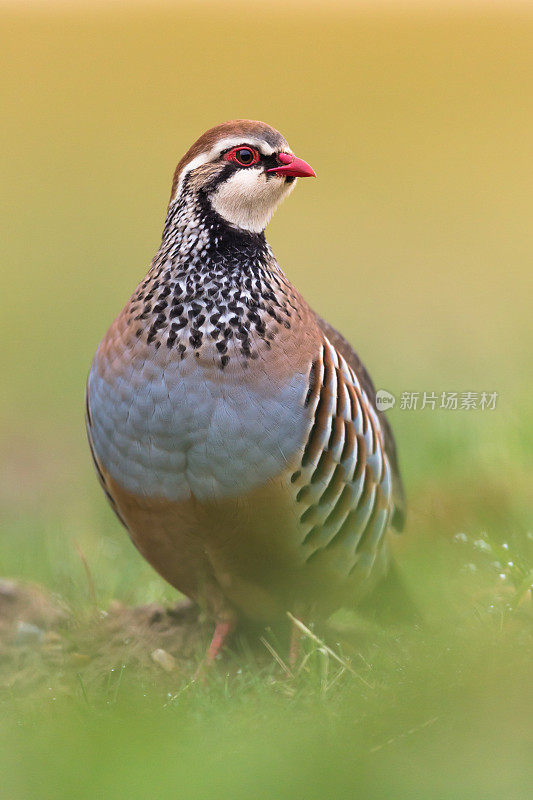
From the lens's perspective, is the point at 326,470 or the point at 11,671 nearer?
the point at 326,470

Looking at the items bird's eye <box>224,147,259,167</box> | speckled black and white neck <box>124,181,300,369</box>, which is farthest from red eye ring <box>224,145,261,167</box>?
speckled black and white neck <box>124,181,300,369</box>

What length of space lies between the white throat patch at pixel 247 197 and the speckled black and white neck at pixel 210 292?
0.03m

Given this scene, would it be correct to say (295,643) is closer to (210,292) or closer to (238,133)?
(210,292)

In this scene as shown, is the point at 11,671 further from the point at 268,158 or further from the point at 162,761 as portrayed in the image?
the point at 268,158

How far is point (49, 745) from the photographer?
2.70 m

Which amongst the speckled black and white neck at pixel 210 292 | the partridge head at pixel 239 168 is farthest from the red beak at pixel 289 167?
the speckled black and white neck at pixel 210 292

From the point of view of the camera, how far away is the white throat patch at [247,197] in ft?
11.2

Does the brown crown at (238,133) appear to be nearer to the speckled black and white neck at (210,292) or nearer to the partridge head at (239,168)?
the partridge head at (239,168)

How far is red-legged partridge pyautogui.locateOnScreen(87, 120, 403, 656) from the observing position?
324cm

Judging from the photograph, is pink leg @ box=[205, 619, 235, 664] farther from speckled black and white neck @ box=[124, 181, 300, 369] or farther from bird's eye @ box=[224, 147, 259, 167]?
bird's eye @ box=[224, 147, 259, 167]

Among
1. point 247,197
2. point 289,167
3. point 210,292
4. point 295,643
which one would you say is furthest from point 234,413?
point 295,643

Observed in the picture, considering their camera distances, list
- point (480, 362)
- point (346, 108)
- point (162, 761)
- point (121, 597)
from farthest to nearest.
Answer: point (346, 108) < point (480, 362) < point (121, 597) < point (162, 761)

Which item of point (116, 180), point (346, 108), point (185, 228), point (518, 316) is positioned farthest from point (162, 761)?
point (346, 108)

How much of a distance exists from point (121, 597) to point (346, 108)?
10.7 meters
